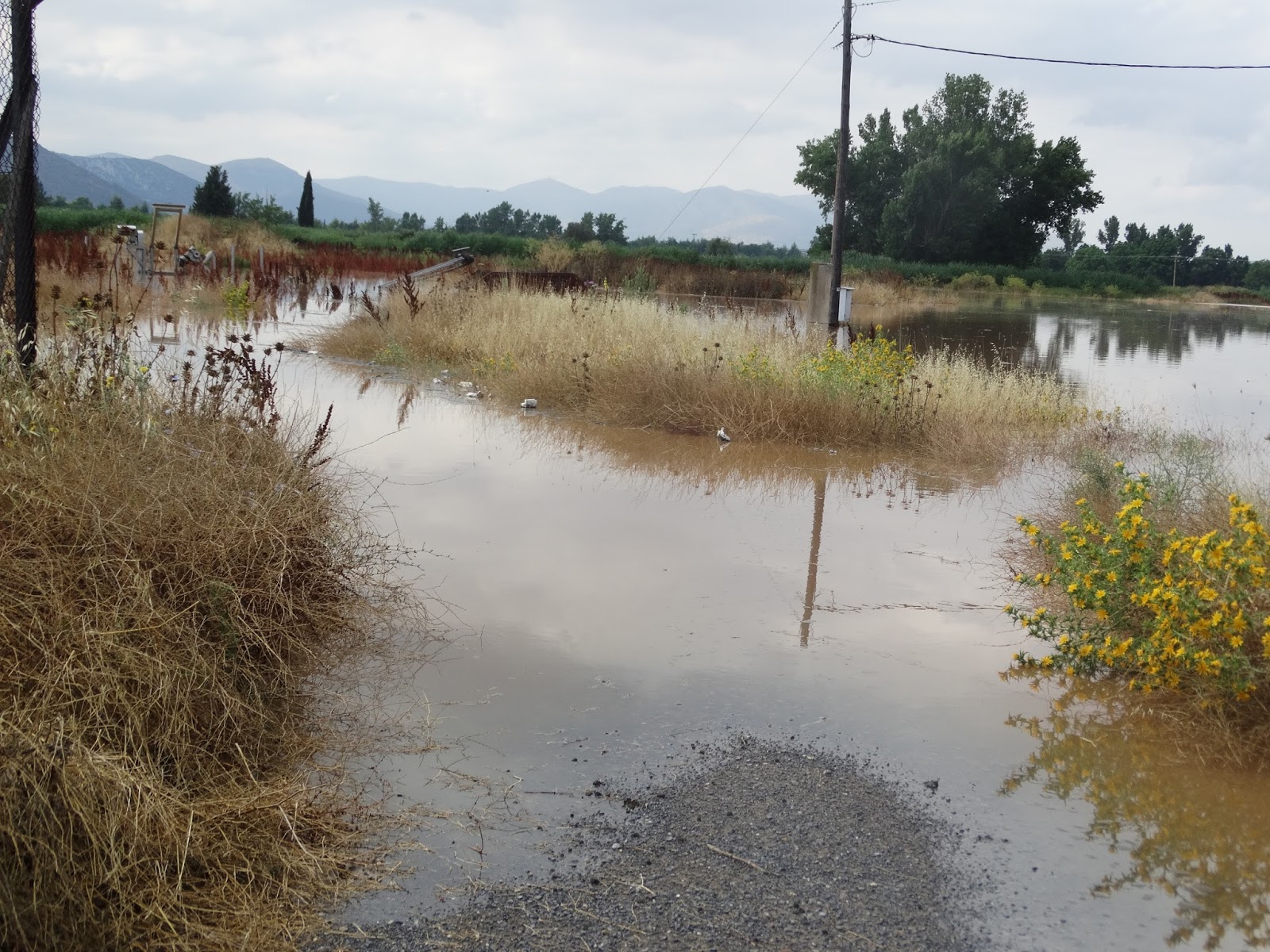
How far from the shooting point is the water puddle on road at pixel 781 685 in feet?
12.3

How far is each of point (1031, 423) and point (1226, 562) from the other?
8081mm

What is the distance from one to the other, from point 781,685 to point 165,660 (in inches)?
108

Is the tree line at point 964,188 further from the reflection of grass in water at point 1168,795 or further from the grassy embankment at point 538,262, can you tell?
the reflection of grass in water at point 1168,795

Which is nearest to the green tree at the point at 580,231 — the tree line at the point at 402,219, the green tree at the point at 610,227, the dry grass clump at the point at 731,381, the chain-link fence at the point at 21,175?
the tree line at the point at 402,219

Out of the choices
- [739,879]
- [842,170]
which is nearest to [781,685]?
[739,879]

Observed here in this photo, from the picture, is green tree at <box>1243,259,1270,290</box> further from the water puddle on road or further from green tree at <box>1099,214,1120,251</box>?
the water puddle on road

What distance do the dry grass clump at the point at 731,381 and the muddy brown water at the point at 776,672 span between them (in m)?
0.76

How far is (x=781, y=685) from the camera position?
5344 mm

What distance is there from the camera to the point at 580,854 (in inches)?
145

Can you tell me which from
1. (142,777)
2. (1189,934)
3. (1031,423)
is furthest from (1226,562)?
(1031,423)

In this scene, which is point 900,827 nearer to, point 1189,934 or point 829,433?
point 1189,934

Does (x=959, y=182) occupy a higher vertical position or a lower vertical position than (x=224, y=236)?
higher

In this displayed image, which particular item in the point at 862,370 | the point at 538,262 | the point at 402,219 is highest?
the point at 402,219

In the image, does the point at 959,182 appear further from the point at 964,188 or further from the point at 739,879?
the point at 739,879
